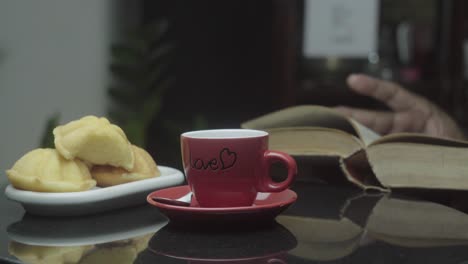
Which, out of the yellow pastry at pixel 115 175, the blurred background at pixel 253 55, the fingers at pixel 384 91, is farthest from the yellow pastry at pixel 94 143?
the blurred background at pixel 253 55

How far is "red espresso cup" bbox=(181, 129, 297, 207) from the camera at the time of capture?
0.66 metres

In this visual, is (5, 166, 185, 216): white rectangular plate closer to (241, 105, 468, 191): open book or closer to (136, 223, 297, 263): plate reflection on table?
(136, 223, 297, 263): plate reflection on table

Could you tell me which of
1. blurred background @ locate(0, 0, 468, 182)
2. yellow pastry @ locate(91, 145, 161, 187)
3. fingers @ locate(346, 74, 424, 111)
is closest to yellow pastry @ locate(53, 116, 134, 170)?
yellow pastry @ locate(91, 145, 161, 187)

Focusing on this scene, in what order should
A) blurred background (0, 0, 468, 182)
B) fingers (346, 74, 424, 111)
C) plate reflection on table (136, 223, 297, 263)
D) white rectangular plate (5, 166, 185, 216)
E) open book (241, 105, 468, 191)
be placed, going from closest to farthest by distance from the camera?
plate reflection on table (136, 223, 297, 263) < white rectangular plate (5, 166, 185, 216) < open book (241, 105, 468, 191) < fingers (346, 74, 424, 111) < blurred background (0, 0, 468, 182)

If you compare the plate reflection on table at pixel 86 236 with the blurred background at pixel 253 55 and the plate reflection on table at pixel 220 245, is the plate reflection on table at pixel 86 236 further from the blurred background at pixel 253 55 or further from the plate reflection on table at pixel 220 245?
the blurred background at pixel 253 55

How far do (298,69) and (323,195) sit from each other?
4.50 ft

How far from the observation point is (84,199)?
2.23 ft

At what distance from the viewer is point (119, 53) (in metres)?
2.25

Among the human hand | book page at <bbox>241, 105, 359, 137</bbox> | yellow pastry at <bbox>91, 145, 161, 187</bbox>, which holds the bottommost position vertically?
the human hand

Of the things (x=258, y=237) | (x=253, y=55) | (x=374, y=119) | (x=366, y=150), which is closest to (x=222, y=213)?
(x=258, y=237)

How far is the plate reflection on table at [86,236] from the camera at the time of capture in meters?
0.57

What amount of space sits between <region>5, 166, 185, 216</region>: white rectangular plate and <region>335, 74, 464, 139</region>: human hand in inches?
21.0

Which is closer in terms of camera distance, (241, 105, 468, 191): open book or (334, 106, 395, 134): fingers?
(241, 105, 468, 191): open book

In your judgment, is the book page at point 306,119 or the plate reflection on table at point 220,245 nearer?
the plate reflection on table at point 220,245
